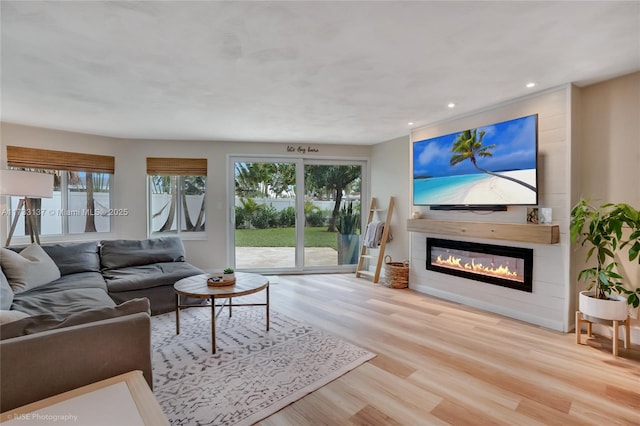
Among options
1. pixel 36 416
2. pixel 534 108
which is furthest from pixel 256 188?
pixel 36 416

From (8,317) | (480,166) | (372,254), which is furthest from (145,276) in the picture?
(480,166)

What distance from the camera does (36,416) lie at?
90 cm

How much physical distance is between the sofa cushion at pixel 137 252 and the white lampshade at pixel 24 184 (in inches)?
35.4

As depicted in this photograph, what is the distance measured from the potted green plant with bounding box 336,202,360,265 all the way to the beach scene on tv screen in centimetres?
158

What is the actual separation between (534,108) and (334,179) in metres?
Result: 3.24

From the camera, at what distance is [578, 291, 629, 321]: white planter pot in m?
2.50

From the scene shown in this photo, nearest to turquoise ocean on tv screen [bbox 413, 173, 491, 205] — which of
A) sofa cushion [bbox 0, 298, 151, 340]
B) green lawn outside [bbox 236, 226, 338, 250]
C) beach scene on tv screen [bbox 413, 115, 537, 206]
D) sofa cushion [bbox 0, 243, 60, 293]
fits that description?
beach scene on tv screen [bbox 413, 115, 537, 206]

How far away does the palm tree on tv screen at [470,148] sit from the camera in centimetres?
347

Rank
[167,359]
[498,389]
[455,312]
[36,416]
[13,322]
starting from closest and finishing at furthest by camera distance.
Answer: [36,416], [13,322], [498,389], [167,359], [455,312]

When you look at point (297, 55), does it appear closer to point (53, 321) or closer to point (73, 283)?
point (53, 321)

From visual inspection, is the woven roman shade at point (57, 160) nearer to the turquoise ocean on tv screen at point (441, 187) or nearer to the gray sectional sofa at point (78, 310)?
the gray sectional sofa at point (78, 310)

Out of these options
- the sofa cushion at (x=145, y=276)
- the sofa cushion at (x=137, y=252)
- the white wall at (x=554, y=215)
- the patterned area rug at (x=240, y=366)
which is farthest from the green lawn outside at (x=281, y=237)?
the white wall at (x=554, y=215)

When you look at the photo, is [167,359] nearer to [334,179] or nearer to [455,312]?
[455,312]

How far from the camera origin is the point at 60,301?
2586 millimetres
